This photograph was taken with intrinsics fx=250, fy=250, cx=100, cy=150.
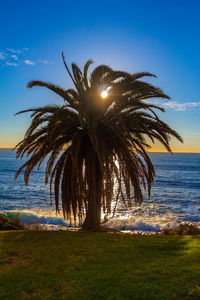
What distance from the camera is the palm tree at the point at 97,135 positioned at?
33.6ft

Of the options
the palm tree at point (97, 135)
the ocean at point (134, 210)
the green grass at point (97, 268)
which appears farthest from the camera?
the ocean at point (134, 210)

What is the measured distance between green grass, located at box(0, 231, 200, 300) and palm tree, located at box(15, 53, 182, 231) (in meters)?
2.30

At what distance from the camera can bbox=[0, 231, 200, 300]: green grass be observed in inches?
188

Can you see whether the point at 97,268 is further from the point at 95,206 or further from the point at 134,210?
the point at 134,210

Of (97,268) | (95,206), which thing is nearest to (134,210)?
(95,206)

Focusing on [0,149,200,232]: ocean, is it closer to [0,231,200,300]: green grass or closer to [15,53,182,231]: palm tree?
[15,53,182,231]: palm tree

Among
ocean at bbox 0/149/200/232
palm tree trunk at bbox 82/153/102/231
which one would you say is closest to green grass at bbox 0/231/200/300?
palm tree trunk at bbox 82/153/102/231

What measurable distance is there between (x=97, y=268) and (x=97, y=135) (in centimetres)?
526

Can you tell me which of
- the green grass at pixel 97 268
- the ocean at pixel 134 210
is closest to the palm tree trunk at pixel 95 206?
the green grass at pixel 97 268

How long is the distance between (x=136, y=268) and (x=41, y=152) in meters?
6.93

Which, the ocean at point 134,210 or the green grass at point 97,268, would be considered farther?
the ocean at point 134,210

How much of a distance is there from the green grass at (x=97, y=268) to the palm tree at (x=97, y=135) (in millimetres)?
2301

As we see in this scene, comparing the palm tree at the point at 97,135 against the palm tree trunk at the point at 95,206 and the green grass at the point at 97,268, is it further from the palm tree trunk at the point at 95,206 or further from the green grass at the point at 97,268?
the green grass at the point at 97,268

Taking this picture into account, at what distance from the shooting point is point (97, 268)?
5.95m
